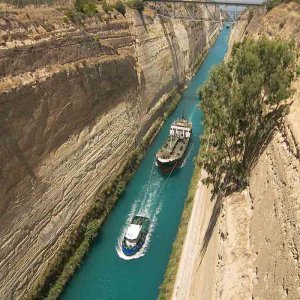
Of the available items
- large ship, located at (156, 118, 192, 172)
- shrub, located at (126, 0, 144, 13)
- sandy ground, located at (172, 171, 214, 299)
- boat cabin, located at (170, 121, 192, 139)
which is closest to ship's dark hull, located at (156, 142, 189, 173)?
large ship, located at (156, 118, 192, 172)

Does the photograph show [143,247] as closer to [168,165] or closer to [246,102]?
[168,165]

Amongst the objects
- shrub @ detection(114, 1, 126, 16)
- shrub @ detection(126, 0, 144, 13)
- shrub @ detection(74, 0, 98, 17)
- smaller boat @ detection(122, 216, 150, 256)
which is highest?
shrub @ detection(74, 0, 98, 17)

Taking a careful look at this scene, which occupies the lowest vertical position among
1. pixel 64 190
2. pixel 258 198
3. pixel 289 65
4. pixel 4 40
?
pixel 64 190

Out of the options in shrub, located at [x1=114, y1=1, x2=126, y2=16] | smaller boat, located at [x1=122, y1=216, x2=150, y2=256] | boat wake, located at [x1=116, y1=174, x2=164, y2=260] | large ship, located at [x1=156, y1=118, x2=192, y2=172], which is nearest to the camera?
smaller boat, located at [x1=122, y1=216, x2=150, y2=256]

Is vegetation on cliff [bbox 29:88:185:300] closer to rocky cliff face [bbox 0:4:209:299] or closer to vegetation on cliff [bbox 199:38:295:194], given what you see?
rocky cliff face [bbox 0:4:209:299]

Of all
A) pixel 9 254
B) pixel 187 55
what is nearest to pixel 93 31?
pixel 9 254

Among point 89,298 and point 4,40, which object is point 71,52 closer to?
point 4,40
